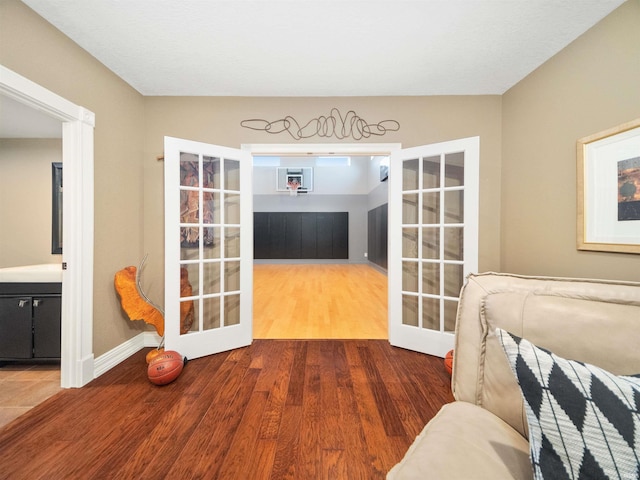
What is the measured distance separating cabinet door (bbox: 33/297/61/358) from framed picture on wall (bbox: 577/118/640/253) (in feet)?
13.1

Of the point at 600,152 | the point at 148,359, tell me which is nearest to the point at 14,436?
the point at 148,359

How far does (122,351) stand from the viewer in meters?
2.14

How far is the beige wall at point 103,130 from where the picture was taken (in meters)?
1.48

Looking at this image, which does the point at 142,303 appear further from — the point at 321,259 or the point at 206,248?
the point at 321,259

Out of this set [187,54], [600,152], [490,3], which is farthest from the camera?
[187,54]

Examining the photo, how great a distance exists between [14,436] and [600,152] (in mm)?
3869

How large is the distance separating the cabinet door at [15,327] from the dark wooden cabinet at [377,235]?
5872 millimetres

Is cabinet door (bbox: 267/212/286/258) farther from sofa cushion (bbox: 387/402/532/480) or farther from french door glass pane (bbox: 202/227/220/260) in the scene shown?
sofa cushion (bbox: 387/402/532/480)

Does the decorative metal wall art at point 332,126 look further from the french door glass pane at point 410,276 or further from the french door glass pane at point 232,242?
the french door glass pane at point 410,276

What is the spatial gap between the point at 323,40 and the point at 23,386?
131 inches

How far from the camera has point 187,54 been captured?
1.88 m

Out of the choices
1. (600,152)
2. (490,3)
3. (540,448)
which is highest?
(490,3)

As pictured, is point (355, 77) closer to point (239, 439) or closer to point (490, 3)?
point (490, 3)

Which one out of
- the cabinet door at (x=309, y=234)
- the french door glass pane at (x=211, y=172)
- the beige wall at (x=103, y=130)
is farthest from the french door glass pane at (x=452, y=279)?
the cabinet door at (x=309, y=234)
